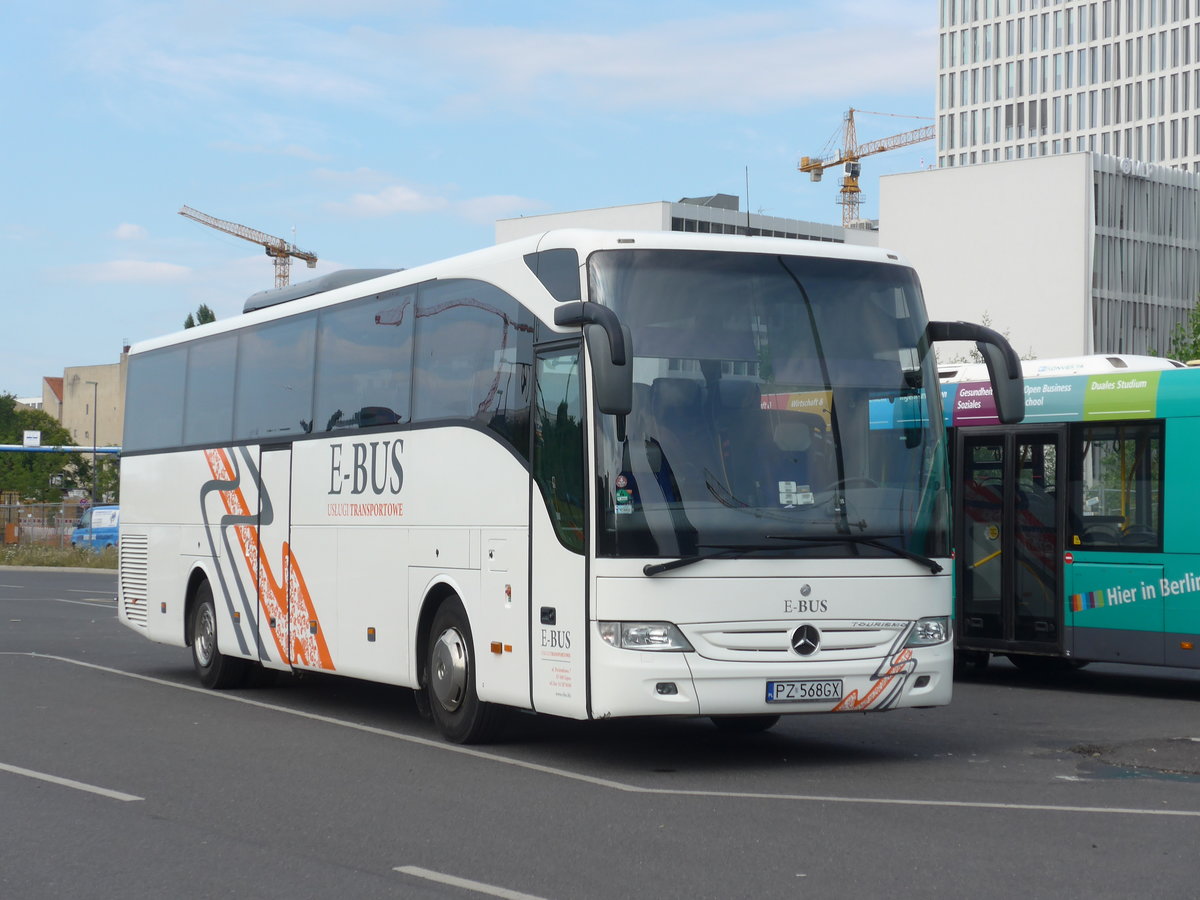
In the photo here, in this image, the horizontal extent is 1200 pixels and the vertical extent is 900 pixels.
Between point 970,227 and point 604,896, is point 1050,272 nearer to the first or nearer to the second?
point 970,227

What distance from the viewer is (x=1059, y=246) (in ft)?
350

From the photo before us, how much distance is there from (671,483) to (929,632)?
6.73ft

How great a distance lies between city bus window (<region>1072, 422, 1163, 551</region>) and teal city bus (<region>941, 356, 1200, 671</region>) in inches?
0.4

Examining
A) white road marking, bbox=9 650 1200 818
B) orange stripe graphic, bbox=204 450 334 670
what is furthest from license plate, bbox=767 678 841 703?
orange stripe graphic, bbox=204 450 334 670

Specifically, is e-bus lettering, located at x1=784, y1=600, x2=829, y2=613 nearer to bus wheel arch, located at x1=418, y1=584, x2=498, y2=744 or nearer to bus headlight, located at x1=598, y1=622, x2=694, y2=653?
bus headlight, located at x1=598, y1=622, x2=694, y2=653

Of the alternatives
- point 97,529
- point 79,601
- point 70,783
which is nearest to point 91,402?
point 97,529

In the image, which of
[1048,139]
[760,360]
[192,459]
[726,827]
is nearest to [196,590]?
[192,459]

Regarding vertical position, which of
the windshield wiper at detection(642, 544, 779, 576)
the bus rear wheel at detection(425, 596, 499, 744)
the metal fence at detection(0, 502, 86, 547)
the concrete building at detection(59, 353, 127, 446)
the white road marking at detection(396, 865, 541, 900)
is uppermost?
the concrete building at detection(59, 353, 127, 446)

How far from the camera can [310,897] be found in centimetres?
705

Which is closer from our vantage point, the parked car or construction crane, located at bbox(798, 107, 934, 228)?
the parked car

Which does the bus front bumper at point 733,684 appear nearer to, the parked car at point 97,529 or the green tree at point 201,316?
the parked car at point 97,529

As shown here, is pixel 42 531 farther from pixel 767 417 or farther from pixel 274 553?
pixel 767 417

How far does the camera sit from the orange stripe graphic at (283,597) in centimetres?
1454

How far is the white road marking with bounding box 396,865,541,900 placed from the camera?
7.00 m
